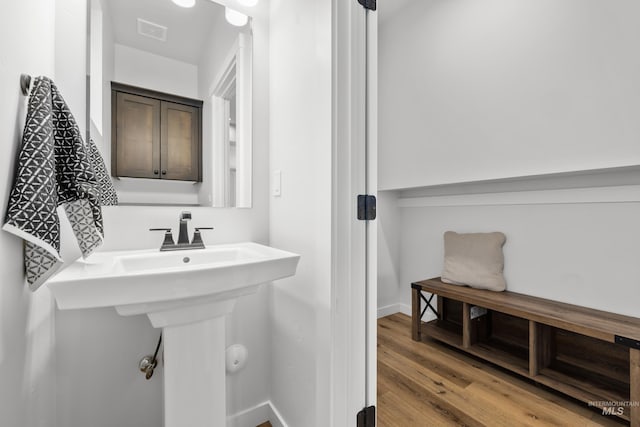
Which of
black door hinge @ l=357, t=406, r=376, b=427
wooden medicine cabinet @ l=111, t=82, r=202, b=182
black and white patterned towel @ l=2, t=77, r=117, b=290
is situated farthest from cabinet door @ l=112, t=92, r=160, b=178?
black door hinge @ l=357, t=406, r=376, b=427

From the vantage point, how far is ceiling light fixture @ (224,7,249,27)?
4.36ft

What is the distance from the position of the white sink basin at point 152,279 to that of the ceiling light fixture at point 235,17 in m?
1.12

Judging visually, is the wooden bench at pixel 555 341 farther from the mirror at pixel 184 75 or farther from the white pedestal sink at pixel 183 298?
the mirror at pixel 184 75

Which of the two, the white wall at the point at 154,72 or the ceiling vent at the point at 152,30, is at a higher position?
the ceiling vent at the point at 152,30

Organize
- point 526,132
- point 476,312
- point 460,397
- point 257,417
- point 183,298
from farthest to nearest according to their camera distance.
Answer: point 476,312 < point 526,132 < point 460,397 < point 257,417 < point 183,298

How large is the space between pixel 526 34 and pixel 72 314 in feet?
8.58

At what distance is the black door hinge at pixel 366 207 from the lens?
0.98 metres

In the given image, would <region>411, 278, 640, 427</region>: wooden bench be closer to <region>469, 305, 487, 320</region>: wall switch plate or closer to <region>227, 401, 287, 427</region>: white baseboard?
<region>469, 305, 487, 320</region>: wall switch plate

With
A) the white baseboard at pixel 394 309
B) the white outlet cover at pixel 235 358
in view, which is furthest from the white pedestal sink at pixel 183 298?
the white baseboard at pixel 394 309

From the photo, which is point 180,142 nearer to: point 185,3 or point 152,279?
point 185,3

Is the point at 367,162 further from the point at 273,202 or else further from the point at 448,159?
the point at 448,159

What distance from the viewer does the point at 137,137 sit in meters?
1.18

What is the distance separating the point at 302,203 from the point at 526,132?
1.46m

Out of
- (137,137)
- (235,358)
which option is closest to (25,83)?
(137,137)
